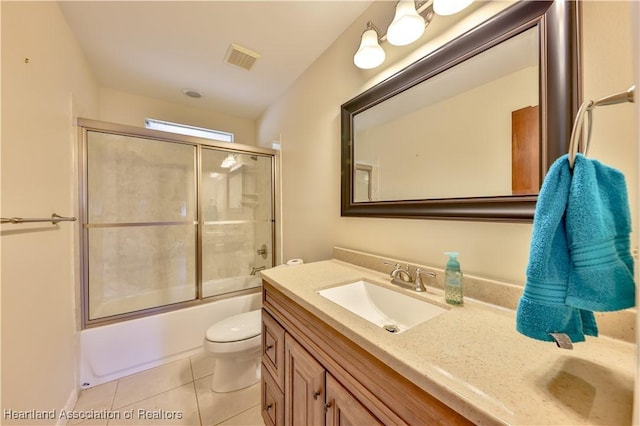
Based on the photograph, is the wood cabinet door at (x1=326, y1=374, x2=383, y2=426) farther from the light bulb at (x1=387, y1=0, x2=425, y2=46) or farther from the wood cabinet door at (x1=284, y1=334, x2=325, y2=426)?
the light bulb at (x1=387, y1=0, x2=425, y2=46)

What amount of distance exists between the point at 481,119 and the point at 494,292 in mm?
626

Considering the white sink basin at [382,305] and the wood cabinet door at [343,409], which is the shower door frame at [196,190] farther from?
the wood cabinet door at [343,409]

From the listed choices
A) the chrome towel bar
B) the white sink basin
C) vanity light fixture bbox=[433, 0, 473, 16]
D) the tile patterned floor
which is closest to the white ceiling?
vanity light fixture bbox=[433, 0, 473, 16]

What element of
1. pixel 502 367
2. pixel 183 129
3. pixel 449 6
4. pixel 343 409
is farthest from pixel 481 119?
pixel 183 129

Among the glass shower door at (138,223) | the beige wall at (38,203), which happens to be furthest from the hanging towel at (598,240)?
the glass shower door at (138,223)

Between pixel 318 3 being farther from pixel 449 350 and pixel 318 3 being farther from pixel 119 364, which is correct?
pixel 119 364

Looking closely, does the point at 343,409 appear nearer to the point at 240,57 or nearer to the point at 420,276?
the point at 420,276

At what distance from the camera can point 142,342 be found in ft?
5.62

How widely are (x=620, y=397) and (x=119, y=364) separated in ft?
8.03

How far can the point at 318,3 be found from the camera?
1293 mm

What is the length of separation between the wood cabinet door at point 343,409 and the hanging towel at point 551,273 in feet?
1.41

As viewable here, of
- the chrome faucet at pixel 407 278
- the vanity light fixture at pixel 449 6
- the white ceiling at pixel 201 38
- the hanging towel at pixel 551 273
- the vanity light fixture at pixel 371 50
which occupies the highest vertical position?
the white ceiling at pixel 201 38

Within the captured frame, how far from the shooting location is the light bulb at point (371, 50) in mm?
1146

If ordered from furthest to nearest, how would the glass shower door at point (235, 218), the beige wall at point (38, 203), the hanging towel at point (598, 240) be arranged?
the glass shower door at point (235, 218)
the beige wall at point (38, 203)
the hanging towel at point (598, 240)
